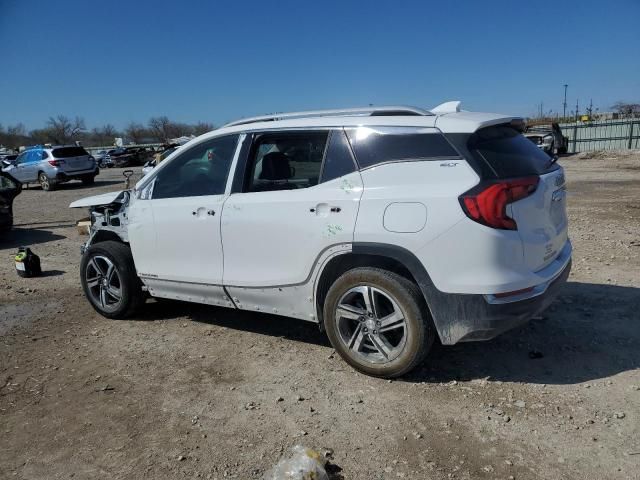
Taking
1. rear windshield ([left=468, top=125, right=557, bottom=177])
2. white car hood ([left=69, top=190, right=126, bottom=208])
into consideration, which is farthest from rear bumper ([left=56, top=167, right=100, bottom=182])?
rear windshield ([left=468, top=125, right=557, bottom=177])

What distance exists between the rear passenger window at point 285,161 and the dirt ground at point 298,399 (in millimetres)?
1380

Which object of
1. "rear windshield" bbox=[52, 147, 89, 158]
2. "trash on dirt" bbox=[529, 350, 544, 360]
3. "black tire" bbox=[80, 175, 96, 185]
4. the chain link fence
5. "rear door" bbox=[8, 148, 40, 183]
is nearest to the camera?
"trash on dirt" bbox=[529, 350, 544, 360]

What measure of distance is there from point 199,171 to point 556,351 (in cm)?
321

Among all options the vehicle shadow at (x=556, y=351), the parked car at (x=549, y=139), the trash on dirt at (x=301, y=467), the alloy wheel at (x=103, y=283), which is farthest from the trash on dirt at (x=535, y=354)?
the parked car at (x=549, y=139)

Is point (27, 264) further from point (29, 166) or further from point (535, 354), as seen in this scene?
point (29, 166)

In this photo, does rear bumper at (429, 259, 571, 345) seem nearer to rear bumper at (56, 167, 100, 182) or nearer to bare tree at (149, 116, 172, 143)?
rear bumper at (56, 167, 100, 182)

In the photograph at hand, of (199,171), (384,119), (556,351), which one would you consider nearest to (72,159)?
(199,171)

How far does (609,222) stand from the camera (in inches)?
340

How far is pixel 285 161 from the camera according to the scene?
3906 millimetres

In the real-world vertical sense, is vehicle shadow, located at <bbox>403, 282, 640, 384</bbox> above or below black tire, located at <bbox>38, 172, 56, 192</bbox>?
below

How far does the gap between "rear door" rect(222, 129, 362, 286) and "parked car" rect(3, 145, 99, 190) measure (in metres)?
20.6

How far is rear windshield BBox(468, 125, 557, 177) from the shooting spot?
3.18 m

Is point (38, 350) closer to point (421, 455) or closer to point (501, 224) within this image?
point (421, 455)

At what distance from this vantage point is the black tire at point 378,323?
10.9 ft
